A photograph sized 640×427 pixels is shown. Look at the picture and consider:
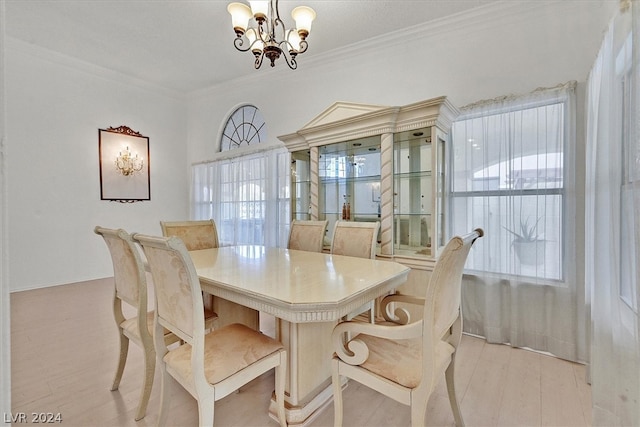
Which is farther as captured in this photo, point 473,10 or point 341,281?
point 473,10

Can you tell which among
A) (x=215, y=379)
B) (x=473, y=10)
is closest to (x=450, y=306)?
(x=215, y=379)

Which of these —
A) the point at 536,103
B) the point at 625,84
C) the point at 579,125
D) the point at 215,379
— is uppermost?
the point at 536,103

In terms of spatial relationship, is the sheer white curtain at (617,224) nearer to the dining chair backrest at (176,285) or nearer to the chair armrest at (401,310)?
the chair armrest at (401,310)

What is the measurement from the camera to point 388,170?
2736 mm

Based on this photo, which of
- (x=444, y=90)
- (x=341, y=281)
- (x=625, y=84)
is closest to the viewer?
(x=625, y=84)

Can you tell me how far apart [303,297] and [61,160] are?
15.0 feet

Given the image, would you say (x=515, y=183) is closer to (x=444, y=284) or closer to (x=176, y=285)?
(x=444, y=284)

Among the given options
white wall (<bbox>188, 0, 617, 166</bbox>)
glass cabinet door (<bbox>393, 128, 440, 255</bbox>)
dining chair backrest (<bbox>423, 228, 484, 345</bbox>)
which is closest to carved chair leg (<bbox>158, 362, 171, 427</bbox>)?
dining chair backrest (<bbox>423, 228, 484, 345</bbox>)

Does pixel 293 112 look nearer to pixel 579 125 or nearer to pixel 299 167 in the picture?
pixel 299 167

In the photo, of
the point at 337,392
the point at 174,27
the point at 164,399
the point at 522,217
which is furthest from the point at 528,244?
the point at 174,27

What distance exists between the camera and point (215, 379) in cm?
123

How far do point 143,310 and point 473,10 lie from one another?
3.61m

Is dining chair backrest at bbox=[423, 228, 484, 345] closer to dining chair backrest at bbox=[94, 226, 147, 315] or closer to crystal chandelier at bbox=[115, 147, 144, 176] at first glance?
dining chair backrest at bbox=[94, 226, 147, 315]

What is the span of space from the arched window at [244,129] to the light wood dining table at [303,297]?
2.91 m
